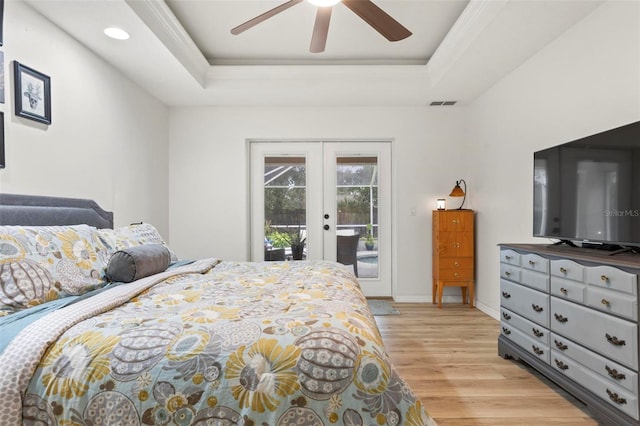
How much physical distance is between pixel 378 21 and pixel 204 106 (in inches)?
115

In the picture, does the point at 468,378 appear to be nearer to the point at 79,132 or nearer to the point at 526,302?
the point at 526,302

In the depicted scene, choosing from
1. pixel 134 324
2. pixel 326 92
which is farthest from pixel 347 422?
pixel 326 92

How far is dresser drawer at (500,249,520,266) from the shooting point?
2.52m

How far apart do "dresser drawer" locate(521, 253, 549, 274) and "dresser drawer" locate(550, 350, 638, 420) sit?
49 cm

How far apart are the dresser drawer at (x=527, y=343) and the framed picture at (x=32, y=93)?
11.4ft

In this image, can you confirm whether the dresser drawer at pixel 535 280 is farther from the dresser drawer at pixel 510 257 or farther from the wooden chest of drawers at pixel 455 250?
the wooden chest of drawers at pixel 455 250

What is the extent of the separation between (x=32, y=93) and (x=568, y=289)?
11.2 ft

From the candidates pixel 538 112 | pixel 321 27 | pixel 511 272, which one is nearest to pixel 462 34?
pixel 538 112

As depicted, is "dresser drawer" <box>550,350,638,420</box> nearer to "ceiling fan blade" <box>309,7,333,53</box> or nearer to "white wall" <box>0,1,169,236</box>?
"ceiling fan blade" <box>309,7,333,53</box>

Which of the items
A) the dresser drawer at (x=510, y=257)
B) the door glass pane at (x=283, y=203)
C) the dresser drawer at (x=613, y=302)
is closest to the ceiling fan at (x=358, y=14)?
the dresser drawer at (x=510, y=257)

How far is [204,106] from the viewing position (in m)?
4.41

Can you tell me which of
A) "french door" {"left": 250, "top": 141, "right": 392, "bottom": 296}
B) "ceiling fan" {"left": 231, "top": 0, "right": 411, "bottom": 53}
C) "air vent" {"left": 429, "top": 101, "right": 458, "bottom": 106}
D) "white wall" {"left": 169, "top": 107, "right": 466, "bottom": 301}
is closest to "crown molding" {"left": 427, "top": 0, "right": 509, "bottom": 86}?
"air vent" {"left": 429, "top": 101, "right": 458, "bottom": 106}

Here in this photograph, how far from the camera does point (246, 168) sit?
445cm

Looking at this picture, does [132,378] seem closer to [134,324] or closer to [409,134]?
[134,324]
